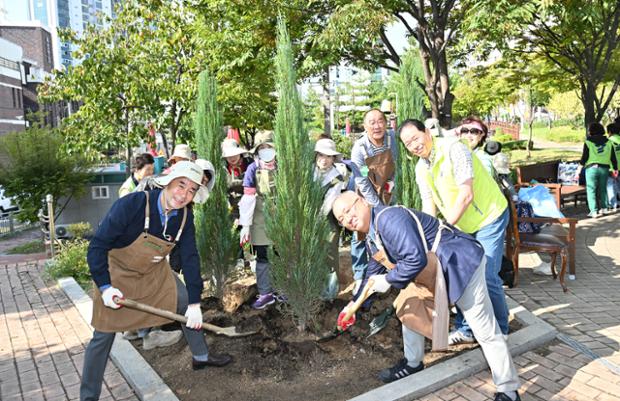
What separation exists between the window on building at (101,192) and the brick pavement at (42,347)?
5.26 metres

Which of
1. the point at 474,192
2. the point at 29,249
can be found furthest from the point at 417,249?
the point at 29,249

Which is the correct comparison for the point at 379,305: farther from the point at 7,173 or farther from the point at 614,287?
the point at 7,173

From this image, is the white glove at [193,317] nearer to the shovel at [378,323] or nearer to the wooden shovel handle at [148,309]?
the wooden shovel handle at [148,309]

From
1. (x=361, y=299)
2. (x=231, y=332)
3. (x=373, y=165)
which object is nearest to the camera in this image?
(x=361, y=299)

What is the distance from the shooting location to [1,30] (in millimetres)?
61844

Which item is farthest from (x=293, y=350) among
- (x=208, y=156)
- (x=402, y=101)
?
(x=402, y=101)

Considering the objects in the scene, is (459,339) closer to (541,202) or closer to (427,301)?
(427,301)

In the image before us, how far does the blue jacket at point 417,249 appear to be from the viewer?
2949mm

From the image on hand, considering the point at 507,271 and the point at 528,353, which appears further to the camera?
the point at 507,271

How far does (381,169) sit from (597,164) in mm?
6004

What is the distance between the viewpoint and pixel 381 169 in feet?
17.1

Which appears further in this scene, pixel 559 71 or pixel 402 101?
pixel 559 71

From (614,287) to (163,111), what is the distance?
870 centimetres

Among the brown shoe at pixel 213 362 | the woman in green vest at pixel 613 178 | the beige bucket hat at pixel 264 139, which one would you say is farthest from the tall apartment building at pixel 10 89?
the brown shoe at pixel 213 362
